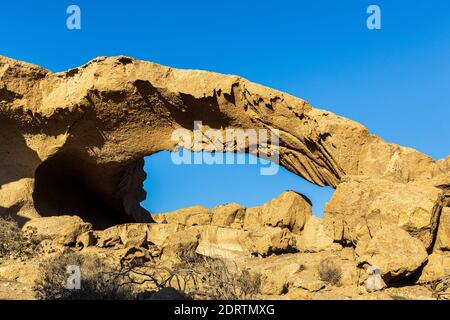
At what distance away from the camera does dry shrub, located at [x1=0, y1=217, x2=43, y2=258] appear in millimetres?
10656

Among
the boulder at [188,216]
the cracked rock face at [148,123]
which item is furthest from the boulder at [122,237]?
the boulder at [188,216]

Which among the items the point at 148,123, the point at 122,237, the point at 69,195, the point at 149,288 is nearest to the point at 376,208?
the point at 149,288

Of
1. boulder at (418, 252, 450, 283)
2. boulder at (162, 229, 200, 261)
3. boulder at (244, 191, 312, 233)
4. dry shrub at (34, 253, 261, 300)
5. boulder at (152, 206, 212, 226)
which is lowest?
dry shrub at (34, 253, 261, 300)

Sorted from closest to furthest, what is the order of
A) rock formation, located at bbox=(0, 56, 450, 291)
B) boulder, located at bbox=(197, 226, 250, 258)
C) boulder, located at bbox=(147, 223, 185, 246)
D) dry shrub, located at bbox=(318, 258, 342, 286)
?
1. dry shrub, located at bbox=(318, 258, 342, 286)
2. rock formation, located at bbox=(0, 56, 450, 291)
3. boulder, located at bbox=(147, 223, 185, 246)
4. boulder, located at bbox=(197, 226, 250, 258)

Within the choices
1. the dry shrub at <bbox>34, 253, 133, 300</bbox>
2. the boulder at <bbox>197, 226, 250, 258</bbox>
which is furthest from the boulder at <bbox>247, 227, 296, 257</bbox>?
the dry shrub at <bbox>34, 253, 133, 300</bbox>

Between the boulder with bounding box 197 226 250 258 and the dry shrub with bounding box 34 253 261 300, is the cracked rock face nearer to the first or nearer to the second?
the boulder with bounding box 197 226 250 258

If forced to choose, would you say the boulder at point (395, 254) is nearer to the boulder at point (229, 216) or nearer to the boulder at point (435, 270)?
the boulder at point (435, 270)

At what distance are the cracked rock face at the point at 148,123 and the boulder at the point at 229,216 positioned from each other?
6.67m

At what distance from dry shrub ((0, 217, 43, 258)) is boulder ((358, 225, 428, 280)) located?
7.27 m

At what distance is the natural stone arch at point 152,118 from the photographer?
12.2 m

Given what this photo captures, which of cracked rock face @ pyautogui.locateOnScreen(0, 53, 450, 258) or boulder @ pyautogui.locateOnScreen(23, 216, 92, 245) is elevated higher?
cracked rock face @ pyautogui.locateOnScreen(0, 53, 450, 258)

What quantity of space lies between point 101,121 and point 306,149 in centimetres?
572

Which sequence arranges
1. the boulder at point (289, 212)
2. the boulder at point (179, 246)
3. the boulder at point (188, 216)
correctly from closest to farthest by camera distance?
the boulder at point (179, 246)
the boulder at point (289, 212)
the boulder at point (188, 216)

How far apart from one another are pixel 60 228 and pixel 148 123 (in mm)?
3740
